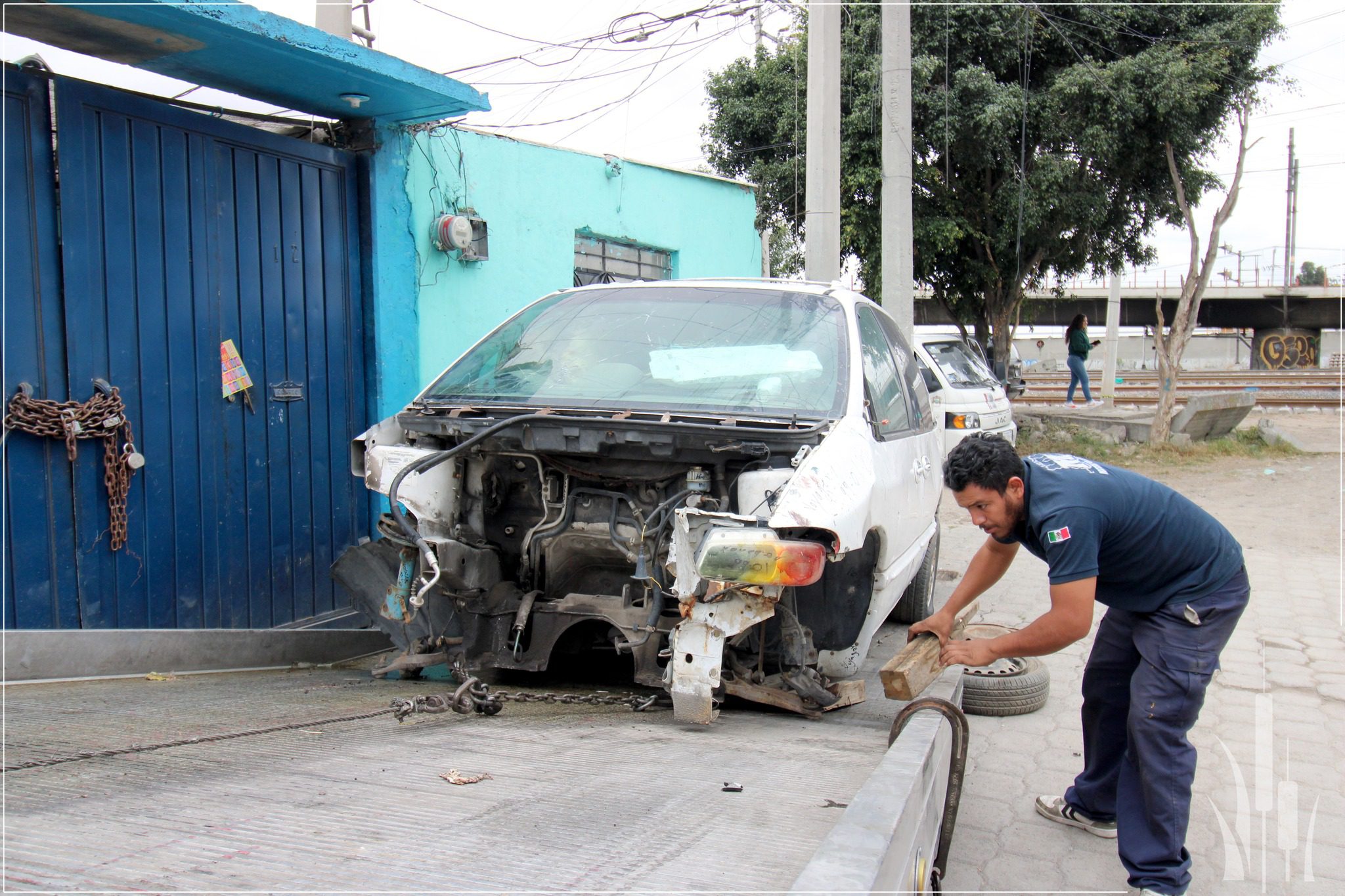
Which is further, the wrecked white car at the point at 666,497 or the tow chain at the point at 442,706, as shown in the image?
the wrecked white car at the point at 666,497

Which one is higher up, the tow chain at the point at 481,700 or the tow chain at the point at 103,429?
the tow chain at the point at 103,429

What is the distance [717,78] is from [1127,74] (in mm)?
6368

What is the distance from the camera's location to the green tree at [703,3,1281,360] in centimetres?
1343

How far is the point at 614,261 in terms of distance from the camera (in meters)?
8.77

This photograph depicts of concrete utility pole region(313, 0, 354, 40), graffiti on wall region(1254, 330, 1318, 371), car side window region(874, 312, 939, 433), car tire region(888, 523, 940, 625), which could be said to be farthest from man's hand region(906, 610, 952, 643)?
graffiti on wall region(1254, 330, 1318, 371)

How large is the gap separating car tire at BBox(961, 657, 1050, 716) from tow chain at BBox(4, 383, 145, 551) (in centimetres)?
401

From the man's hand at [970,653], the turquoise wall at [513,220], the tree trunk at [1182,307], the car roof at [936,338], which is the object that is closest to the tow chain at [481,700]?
the man's hand at [970,653]

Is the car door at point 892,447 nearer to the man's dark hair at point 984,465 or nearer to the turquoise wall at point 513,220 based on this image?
the man's dark hair at point 984,465

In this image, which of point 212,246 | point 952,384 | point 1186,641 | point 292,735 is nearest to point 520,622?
point 292,735

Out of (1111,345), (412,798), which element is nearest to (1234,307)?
(1111,345)

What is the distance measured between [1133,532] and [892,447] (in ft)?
3.36

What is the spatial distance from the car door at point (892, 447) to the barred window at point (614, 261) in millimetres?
3893

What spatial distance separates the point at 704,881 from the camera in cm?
181

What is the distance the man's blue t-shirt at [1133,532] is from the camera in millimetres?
2889
